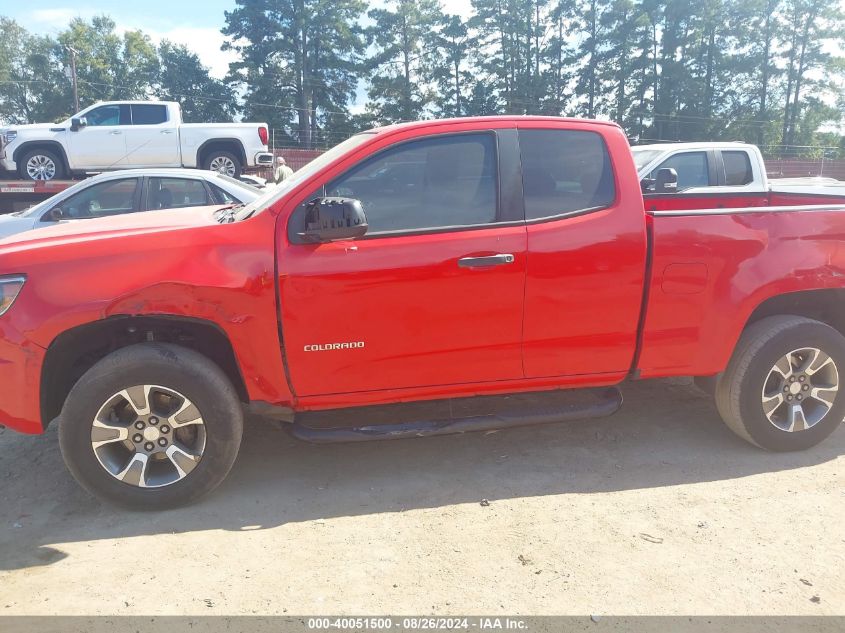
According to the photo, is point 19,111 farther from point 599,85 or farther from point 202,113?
point 599,85

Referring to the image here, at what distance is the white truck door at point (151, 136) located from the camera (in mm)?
13266

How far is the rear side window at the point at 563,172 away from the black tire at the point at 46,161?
1242cm

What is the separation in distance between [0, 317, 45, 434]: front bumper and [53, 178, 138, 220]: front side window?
14.6 ft

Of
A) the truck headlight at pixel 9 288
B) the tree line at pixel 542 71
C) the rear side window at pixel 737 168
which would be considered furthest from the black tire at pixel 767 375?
the tree line at pixel 542 71

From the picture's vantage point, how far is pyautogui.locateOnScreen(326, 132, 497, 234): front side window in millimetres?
3355

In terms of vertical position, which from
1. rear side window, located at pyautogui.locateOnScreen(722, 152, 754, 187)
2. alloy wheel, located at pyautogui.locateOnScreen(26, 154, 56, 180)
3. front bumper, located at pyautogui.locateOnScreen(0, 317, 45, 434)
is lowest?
front bumper, located at pyautogui.locateOnScreen(0, 317, 45, 434)

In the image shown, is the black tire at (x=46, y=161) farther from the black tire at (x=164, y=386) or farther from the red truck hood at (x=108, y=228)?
the black tire at (x=164, y=386)

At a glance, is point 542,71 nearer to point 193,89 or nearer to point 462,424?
point 193,89

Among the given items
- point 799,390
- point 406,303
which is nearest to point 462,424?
point 406,303

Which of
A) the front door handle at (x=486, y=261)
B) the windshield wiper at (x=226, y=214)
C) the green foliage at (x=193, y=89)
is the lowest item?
the front door handle at (x=486, y=261)

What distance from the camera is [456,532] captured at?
3.08 meters

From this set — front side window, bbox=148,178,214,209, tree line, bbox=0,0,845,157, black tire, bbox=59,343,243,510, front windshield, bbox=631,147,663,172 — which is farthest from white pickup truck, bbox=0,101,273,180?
tree line, bbox=0,0,845,157

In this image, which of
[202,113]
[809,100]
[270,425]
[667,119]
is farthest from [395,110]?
[270,425]

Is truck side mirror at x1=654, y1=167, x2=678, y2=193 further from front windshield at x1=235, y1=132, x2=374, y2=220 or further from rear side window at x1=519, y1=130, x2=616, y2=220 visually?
front windshield at x1=235, y1=132, x2=374, y2=220
